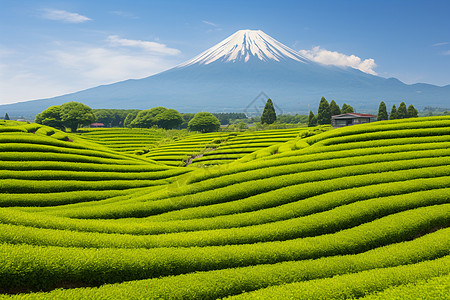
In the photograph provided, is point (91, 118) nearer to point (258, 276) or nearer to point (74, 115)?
point (74, 115)

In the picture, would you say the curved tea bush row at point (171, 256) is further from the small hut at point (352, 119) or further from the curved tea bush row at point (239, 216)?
the small hut at point (352, 119)

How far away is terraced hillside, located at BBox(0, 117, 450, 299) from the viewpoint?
8.77 metres

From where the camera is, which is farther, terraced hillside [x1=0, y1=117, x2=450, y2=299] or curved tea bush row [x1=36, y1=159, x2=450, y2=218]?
curved tea bush row [x1=36, y1=159, x2=450, y2=218]

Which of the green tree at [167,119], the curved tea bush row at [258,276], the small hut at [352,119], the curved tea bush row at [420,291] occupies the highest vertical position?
the green tree at [167,119]

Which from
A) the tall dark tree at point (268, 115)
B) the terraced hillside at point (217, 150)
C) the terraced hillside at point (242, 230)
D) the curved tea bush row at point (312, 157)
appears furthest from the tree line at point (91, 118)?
the curved tea bush row at point (312, 157)

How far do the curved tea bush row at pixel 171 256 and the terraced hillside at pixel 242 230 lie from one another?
Answer: 4 centimetres

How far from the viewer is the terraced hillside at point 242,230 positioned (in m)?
8.77

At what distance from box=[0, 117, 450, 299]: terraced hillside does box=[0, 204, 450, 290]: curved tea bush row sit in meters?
0.04

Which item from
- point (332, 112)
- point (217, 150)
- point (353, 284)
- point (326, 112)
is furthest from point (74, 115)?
point (353, 284)

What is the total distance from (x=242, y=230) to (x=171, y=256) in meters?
4.06

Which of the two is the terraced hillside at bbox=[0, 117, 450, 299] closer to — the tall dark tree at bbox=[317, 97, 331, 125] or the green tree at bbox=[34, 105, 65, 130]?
the tall dark tree at bbox=[317, 97, 331, 125]

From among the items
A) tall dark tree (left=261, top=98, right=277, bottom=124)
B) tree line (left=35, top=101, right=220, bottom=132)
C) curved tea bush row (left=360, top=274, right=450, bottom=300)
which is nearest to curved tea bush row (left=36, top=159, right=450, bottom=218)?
curved tea bush row (left=360, top=274, right=450, bottom=300)

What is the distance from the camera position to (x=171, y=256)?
10.1 metres

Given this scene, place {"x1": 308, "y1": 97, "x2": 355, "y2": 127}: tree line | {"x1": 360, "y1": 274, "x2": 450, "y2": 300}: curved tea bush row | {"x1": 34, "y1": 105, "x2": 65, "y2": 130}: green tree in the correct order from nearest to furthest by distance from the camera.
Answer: {"x1": 360, "y1": 274, "x2": 450, "y2": 300}: curved tea bush row, {"x1": 34, "y1": 105, "x2": 65, "y2": 130}: green tree, {"x1": 308, "y1": 97, "x2": 355, "y2": 127}: tree line
